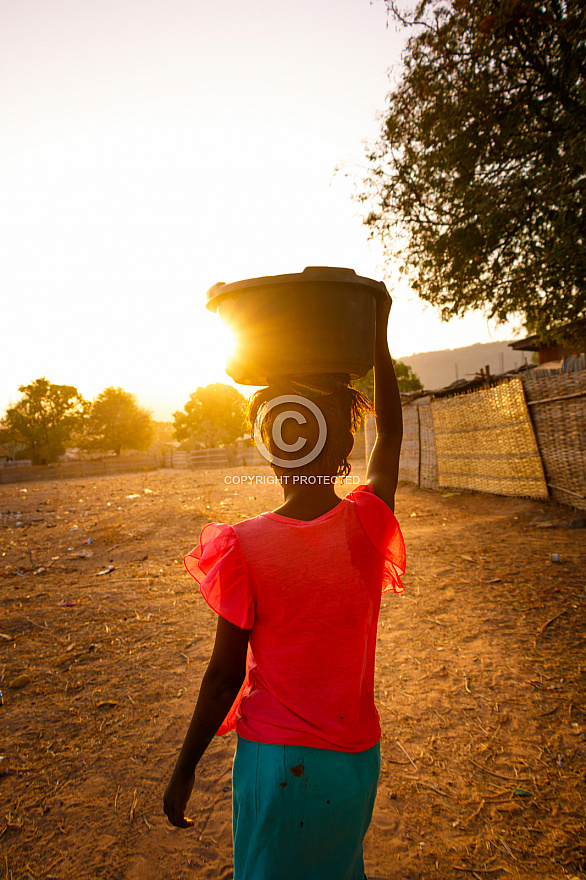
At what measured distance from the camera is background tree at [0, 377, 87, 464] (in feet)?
150

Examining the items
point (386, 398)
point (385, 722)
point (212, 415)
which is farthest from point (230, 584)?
point (212, 415)

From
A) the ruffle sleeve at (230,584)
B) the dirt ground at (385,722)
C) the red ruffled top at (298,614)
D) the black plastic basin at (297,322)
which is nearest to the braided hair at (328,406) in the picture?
the black plastic basin at (297,322)

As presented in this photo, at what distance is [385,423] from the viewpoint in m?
1.58

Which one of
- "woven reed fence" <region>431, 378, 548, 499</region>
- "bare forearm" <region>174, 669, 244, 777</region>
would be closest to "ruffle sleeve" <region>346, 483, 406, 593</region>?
"bare forearm" <region>174, 669, 244, 777</region>

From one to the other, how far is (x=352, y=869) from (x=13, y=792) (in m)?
2.20

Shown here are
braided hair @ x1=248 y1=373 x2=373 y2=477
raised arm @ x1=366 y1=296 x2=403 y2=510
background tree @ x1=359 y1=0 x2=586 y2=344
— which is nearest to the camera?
braided hair @ x1=248 y1=373 x2=373 y2=477

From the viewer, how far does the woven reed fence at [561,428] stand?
284 inches

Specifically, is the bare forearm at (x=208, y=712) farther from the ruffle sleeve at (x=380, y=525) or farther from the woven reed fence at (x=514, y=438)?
the woven reed fence at (x=514, y=438)

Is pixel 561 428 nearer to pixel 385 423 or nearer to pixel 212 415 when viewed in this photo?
pixel 385 423

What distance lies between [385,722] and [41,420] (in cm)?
5073

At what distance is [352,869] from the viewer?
45.1 inches

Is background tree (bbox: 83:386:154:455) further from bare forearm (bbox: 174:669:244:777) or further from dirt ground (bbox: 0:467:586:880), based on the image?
bare forearm (bbox: 174:669:244:777)

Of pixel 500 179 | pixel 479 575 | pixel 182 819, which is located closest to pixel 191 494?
pixel 479 575

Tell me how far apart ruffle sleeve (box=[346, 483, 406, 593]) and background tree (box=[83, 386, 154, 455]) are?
5387 centimetres
